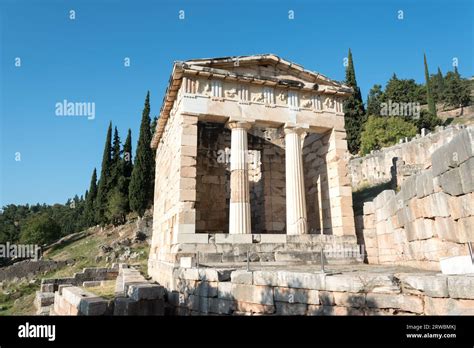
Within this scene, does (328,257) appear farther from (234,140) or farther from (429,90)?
(429,90)

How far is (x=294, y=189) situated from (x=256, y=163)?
4240mm

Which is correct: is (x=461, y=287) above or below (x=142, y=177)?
below

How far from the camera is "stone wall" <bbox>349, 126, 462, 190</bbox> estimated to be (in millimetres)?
23406

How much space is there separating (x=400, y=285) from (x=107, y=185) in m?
42.9

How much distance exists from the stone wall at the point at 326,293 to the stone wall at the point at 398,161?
1847cm

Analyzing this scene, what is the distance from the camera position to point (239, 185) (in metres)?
11.6

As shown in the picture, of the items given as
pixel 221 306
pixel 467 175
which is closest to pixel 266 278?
pixel 221 306

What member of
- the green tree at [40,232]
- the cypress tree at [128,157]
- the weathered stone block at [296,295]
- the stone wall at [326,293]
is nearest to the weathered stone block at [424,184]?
the stone wall at [326,293]

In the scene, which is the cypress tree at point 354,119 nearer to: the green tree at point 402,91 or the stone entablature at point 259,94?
the green tree at point 402,91

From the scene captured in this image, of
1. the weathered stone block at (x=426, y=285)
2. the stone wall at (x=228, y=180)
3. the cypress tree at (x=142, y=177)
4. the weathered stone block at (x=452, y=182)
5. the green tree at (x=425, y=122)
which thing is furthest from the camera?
the green tree at (x=425, y=122)

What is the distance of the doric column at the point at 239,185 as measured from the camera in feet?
36.9

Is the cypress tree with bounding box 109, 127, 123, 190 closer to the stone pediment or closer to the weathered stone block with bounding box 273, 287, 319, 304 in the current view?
the stone pediment

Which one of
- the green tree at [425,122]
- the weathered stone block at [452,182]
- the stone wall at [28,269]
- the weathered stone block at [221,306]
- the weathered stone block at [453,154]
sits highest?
the green tree at [425,122]

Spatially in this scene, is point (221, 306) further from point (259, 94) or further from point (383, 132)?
point (383, 132)
